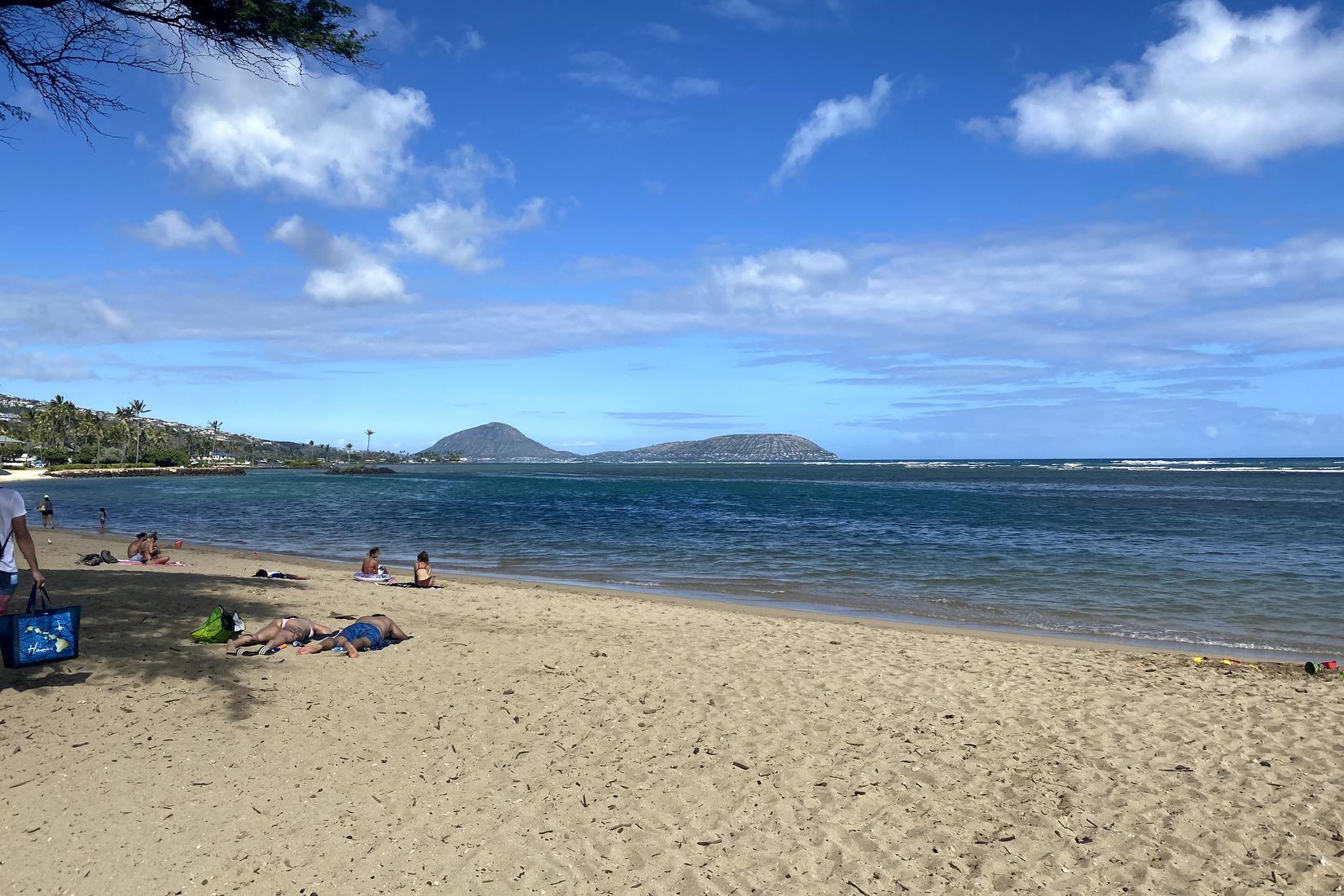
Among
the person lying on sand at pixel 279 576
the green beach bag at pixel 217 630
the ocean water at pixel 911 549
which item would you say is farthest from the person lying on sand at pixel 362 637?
the ocean water at pixel 911 549

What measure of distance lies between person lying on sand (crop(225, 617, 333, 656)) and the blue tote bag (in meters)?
1.64

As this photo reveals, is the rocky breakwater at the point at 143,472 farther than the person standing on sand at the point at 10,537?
Yes

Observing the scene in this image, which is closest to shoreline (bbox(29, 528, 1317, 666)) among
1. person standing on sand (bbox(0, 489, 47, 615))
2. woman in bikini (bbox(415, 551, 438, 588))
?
woman in bikini (bbox(415, 551, 438, 588))

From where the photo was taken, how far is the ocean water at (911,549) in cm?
1530

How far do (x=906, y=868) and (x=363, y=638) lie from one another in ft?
22.3

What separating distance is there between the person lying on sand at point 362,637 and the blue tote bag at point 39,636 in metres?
2.21

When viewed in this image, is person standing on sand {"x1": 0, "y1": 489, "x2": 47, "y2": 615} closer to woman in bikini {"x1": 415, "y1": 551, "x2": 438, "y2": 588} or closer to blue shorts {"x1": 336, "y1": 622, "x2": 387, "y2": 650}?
blue shorts {"x1": 336, "y1": 622, "x2": 387, "y2": 650}

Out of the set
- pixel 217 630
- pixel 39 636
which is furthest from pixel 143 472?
pixel 39 636

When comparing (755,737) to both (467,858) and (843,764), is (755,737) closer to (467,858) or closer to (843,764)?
(843,764)

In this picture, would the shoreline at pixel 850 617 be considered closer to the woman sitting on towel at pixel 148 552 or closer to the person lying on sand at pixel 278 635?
the woman sitting on towel at pixel 148 552

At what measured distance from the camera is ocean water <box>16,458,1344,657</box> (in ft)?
50.2

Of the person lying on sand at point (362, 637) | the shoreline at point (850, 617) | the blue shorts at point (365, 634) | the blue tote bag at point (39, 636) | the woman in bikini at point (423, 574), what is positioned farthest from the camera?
the woman in bikini at point (423, 574)

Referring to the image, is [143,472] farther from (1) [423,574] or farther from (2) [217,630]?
(2) [217,630]

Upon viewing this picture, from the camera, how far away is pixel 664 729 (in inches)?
280
